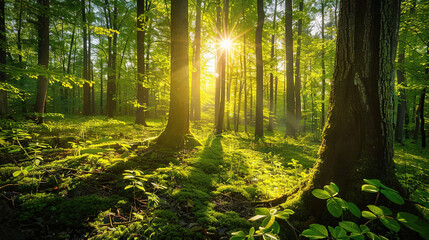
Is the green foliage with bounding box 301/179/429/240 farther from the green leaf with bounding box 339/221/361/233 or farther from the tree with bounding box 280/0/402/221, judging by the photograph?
the tree with bounding box 280/0/402/221

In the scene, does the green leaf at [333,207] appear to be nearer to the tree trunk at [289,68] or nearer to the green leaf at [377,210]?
the green leaf at [377,210]

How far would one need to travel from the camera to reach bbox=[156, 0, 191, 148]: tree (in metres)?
4.40

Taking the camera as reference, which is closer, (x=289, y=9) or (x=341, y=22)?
(x=341, y=22)

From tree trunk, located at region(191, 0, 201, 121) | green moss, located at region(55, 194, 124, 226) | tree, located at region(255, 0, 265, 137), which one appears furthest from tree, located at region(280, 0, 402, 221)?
tree trunk, located at region(191, 0, 201, 121)

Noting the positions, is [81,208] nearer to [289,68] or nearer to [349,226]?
[349,226]

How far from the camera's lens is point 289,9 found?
1055 centimetres

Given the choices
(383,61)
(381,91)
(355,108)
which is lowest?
(355,108)

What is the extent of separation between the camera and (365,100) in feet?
6.01

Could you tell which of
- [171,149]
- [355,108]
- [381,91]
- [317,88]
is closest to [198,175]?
[171,149]

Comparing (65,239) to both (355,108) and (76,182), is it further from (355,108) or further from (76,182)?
(355,108)

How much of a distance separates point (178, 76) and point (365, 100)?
150 inches

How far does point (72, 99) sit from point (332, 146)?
33.8 meters

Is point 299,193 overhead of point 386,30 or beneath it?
beneath

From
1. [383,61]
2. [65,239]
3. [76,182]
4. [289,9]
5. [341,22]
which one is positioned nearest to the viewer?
[65,239]
